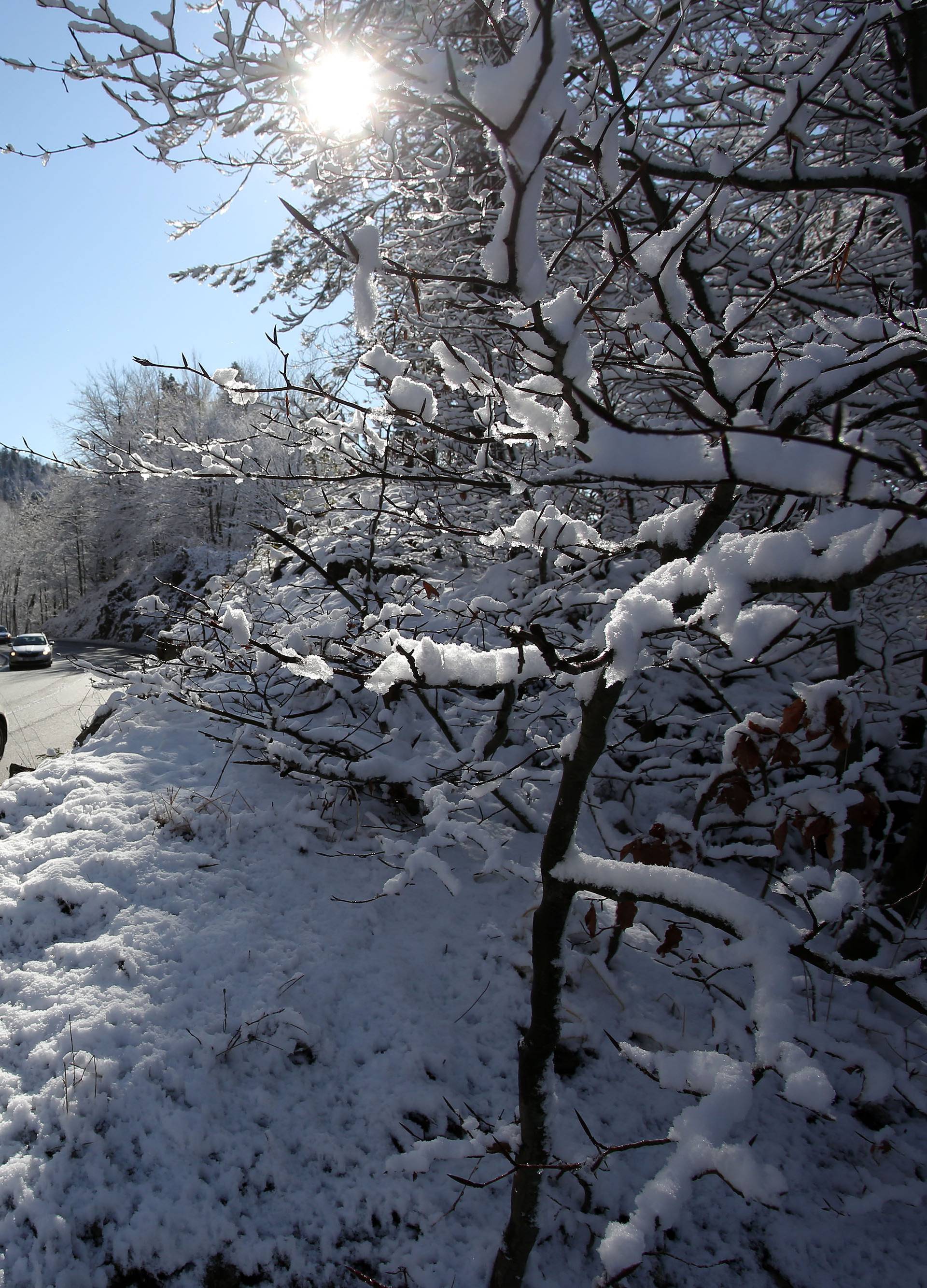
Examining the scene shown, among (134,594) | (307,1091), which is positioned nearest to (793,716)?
(307,1091)

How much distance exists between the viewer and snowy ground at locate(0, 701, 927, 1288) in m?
2.04

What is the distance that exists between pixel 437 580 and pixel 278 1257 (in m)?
4.13

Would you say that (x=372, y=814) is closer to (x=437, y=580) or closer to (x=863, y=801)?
(x=437, y=580)

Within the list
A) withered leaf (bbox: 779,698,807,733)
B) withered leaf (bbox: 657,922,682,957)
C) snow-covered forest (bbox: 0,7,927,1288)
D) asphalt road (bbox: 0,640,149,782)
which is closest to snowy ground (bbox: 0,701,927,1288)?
snow-covered forest (bbox: 0,7,927,1288)

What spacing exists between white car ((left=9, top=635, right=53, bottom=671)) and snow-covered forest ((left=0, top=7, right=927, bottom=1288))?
1418cm

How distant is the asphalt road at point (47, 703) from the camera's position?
24.0ft

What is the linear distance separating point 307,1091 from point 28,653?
17.3m

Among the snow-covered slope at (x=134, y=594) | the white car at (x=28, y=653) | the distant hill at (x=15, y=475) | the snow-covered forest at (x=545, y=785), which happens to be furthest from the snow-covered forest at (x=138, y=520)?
the distant hill at (x=15, y=475)

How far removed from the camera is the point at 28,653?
1622cm

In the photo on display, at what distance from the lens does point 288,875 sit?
3.32 metres

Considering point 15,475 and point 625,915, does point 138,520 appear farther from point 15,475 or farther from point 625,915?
point 15,475

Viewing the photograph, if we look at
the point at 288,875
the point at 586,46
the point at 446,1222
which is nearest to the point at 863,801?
the point at 446,1222

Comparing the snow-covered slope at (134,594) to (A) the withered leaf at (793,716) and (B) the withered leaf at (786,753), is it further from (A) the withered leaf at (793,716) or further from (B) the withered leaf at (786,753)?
(A) the withered leaf at (793,716)

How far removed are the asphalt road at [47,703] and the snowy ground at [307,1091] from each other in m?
1.86
